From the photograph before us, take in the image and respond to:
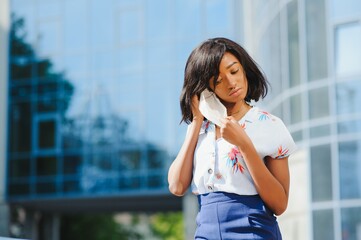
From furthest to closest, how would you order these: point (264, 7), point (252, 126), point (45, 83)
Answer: point (45, 83) → point (264, 7) → point (252, 126)

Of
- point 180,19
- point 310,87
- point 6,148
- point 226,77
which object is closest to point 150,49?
point 180,19

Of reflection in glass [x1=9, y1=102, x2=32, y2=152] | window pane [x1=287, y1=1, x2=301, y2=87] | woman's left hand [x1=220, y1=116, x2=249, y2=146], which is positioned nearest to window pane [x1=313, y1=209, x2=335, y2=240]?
window pane [x1=287, y1=1, x2=301, y2=87]

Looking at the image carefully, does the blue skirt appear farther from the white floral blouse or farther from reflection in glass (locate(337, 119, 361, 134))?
reflection in glass (locate(337, 119, 361, 134))

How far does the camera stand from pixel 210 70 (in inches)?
104

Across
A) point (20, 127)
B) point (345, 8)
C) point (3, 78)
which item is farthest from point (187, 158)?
point (3, 78)

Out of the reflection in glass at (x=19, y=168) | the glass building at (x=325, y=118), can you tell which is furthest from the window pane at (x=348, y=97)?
the reflection in glass at (x=19, y=168)

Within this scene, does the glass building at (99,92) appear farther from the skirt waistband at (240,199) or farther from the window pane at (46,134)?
the skirt waistband at (240,199)

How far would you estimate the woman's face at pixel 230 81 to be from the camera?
2.64 m

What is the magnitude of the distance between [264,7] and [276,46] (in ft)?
7.40

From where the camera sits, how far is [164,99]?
2764 cm

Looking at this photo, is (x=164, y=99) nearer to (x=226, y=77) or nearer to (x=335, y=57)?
(x=335, y=57)

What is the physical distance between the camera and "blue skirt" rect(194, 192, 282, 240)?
2.52 meters

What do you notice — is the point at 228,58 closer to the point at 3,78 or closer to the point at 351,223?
the point at 351,223

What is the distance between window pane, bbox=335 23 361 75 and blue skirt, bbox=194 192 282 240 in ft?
44.4
